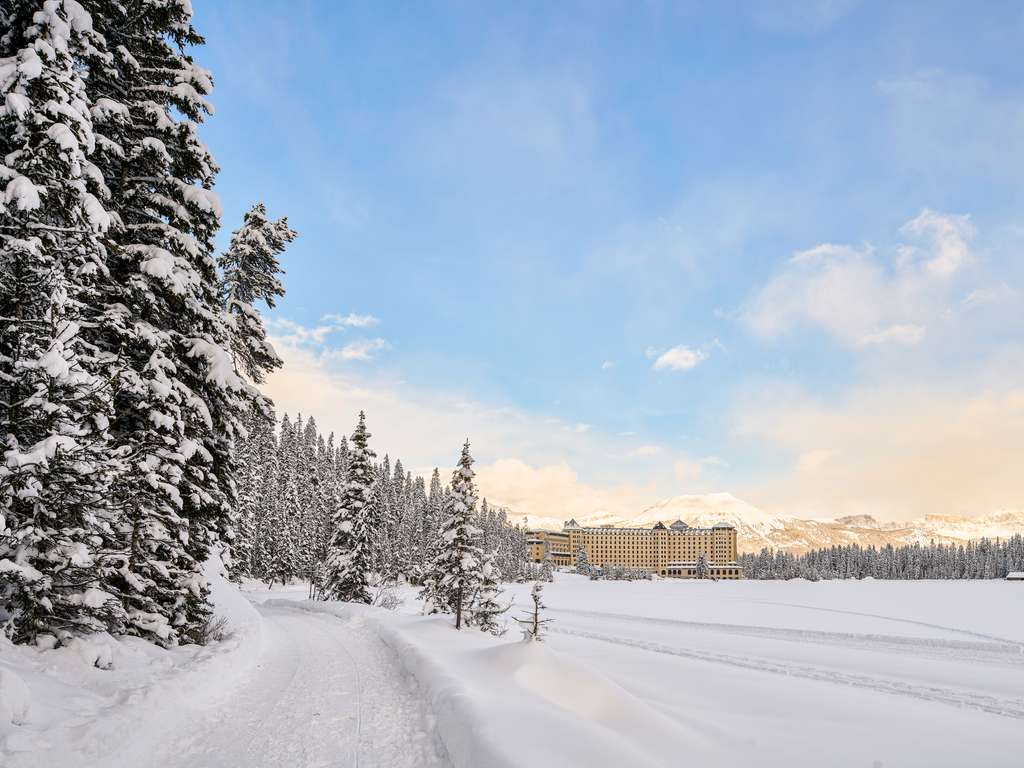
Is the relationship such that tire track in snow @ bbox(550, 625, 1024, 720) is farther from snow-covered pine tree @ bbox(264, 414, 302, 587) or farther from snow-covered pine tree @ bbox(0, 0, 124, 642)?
snow-covered pine tree @ bbox(264, 414, 302, 587)

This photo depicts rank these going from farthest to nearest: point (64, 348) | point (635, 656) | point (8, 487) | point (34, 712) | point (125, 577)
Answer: point (635, 656) < point (125, 577) < point (64, 348) < point (8, 487) < point (34, 712)

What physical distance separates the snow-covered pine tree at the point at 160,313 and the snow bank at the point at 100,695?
1700mm

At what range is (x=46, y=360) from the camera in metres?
8.77

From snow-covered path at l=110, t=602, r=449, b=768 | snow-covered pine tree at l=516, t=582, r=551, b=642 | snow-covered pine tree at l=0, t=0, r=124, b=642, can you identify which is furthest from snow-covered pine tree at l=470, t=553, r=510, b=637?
snow-covered pine tree at l=0, t=0, r=124, b=642

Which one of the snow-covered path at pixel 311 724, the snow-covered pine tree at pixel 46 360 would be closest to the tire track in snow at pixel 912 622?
the snow-covered path at pixel 311 724

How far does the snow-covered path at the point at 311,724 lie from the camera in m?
7.41

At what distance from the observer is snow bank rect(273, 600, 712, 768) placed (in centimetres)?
724

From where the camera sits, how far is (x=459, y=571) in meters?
29.2

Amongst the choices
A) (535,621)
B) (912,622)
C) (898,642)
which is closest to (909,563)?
(912,622)

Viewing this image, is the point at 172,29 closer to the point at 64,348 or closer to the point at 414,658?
the point at 64,348

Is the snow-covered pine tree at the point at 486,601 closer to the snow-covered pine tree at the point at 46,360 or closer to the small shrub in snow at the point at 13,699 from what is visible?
the snow-covered pine tree at the point at 46,360

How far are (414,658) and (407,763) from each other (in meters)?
6.52

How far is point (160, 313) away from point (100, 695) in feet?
27.0

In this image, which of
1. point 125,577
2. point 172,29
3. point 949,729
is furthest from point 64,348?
point 949,729
